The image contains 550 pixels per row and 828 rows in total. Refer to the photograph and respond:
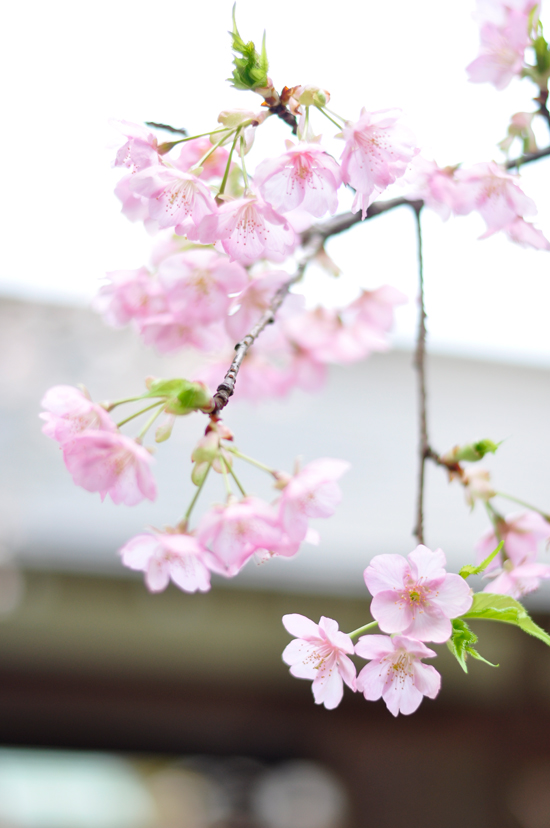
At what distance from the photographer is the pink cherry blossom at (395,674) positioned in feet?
1.57

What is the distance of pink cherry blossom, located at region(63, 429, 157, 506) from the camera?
0.53 m

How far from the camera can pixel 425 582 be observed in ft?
1.59

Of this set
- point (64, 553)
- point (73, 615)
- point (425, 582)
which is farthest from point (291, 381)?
point (73, 615)

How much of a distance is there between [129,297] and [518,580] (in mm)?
543

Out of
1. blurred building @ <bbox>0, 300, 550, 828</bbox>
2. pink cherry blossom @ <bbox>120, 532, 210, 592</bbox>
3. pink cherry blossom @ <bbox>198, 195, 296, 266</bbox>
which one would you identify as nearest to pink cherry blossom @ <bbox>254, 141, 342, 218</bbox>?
pink cherry blossom @ <bbox>198, 195, 296, 266</bbox>

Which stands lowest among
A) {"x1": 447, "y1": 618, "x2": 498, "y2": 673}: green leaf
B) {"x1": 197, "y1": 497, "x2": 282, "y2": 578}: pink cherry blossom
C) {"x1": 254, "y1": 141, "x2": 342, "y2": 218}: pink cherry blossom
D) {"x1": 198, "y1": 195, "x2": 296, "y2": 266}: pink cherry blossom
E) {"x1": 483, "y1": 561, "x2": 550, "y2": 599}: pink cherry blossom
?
{"x1": 447, "y1": 618, "x2": 498, "y2": 673}: green leaf

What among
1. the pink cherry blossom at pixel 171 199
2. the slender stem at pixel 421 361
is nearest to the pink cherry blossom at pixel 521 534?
the slender stem at pixel 421 361

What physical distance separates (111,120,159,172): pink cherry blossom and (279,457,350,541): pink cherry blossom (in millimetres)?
284

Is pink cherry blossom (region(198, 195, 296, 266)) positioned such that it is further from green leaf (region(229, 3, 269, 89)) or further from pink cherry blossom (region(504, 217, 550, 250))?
pink cherry blossom (region(504, 217, 550, 250))

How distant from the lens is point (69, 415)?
0.59 meters

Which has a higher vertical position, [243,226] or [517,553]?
[243,226]

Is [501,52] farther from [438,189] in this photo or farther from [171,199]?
[171,199]

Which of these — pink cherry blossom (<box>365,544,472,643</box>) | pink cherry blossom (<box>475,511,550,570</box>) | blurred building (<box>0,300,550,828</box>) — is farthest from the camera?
blurred building (<box>0,300,550,828</box>)

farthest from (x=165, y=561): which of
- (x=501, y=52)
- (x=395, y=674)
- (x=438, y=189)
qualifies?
(x=501, y=52)
